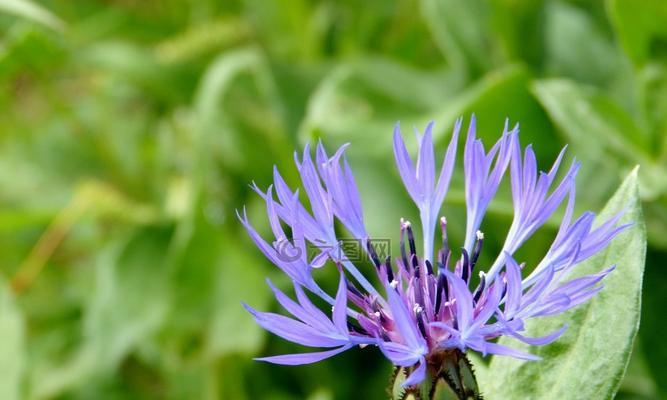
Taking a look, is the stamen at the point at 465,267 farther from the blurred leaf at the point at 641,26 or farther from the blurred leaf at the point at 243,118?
the blurred leaf at the point at 243,118

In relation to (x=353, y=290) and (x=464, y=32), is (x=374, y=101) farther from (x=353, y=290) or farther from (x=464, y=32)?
(x=353, y=290)

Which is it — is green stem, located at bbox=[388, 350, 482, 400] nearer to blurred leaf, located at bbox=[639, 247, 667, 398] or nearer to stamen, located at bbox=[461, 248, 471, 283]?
stamen, located at bbox=[461, 248, 471, 283]

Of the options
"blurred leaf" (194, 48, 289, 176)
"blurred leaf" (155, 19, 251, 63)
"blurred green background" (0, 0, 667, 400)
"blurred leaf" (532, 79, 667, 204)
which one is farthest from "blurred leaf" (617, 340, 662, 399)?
"blurred leaf" (155, 19, 251, 63)

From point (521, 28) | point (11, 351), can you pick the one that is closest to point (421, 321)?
point (11, 351)

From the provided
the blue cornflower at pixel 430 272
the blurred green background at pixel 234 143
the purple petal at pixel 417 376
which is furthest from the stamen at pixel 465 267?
the blurred green background at pixel 234 143

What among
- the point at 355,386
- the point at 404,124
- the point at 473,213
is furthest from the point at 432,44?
the point at 473,213

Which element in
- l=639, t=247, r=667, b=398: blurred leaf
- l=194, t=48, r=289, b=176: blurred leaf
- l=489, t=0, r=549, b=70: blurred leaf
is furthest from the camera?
l=194, t=48, r=289, b=176: blurred leaf
